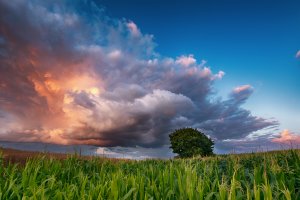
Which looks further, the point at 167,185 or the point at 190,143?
the point at 190,143

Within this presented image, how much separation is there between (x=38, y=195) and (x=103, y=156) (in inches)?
396

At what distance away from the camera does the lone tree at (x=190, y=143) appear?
36.9 meters

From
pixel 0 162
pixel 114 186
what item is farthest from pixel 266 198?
pixel 0 162

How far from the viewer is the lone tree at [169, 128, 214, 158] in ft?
121

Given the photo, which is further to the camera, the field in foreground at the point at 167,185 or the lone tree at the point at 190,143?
the lone tree at the point at 190,143

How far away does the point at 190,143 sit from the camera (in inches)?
1465

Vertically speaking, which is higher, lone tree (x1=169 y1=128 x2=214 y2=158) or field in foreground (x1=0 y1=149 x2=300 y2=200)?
lone tree (x1=169 y1=128 x2=214 y2=158)

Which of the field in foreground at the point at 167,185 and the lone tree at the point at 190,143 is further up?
the lone tree at the point at 190,143

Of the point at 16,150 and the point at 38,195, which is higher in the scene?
the point at 16,150

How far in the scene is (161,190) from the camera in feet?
25.5

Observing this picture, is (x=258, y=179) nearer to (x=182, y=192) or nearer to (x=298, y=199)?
(x=298, y=199)

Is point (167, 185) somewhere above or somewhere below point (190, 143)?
below

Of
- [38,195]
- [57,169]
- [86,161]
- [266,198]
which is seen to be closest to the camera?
[266,198]

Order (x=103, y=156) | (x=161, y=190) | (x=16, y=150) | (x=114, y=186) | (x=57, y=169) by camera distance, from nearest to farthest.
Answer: (x=114, y=186) < (x=161, y=190) < (x=57, y=169) < (x=103, y=156) < (x=16, y=150)
